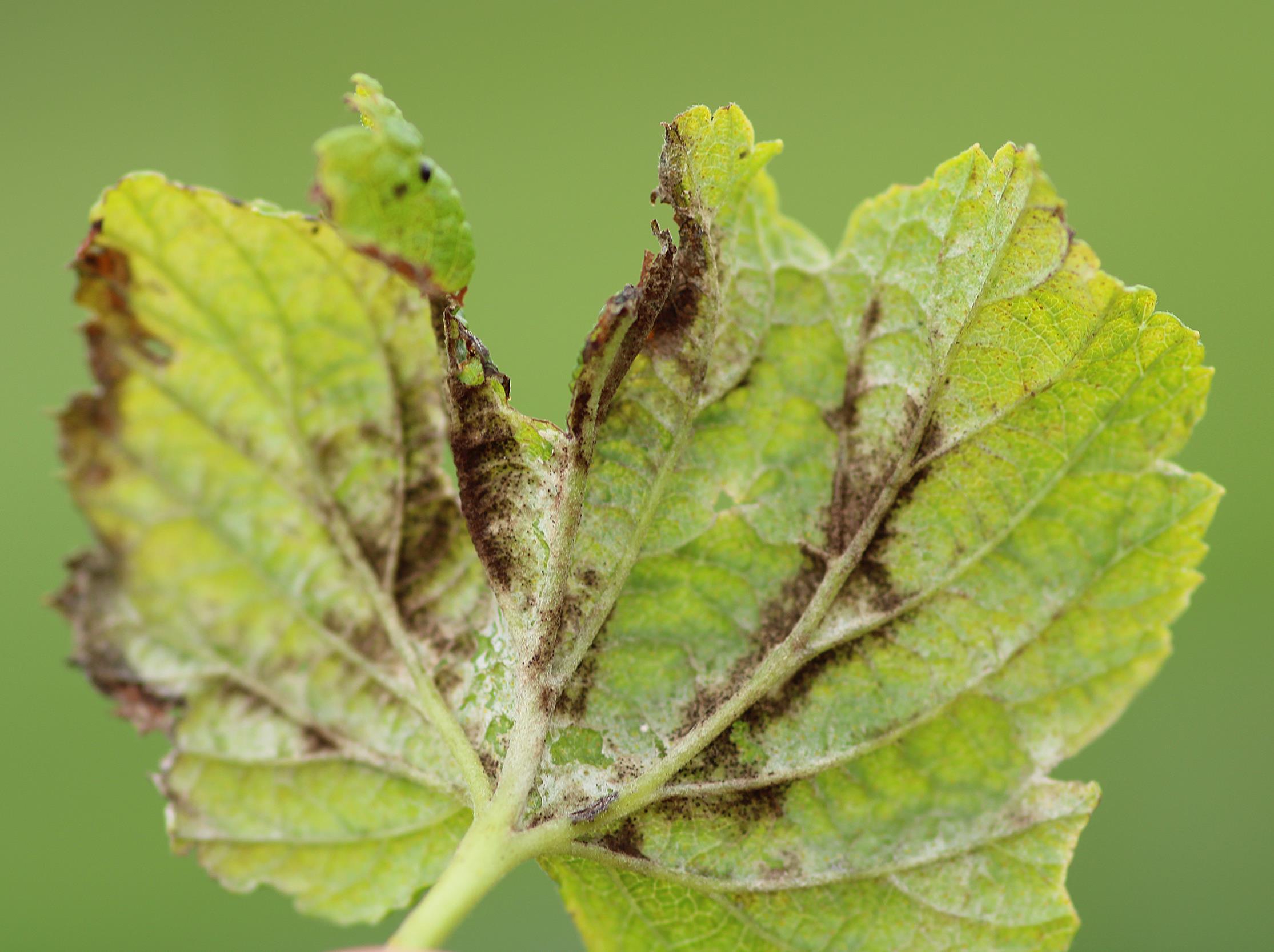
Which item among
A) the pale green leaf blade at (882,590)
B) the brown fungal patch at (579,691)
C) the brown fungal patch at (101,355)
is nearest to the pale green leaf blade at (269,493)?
the brown fungal patch at (101,355)

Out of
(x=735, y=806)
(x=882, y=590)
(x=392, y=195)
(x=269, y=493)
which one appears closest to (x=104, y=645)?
(x=269, y=493)

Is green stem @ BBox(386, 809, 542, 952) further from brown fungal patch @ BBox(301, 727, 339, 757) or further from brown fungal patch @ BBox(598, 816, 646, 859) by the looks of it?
brown fungal patch @ BBox(301, 727, 339, 757)

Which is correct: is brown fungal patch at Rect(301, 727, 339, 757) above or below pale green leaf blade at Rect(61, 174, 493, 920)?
below

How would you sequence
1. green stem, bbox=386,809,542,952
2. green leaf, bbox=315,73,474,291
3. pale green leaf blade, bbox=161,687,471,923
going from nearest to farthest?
1. green leaf, bbox=315,73,474,291
2. green stem, bbox=386,809,542,952
3. pale green leaf blade, bbox=161,687,471,923

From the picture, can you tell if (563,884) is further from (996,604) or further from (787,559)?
(996,604)

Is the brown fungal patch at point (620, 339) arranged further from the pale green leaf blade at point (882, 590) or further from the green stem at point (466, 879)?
the green stem at point (466, 879)

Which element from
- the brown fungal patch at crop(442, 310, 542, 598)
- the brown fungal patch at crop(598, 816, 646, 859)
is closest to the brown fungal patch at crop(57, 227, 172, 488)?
the brown fungal patch at crop(442, 310, 542, 598)

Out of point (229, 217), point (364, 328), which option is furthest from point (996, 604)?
point (229, 217)
